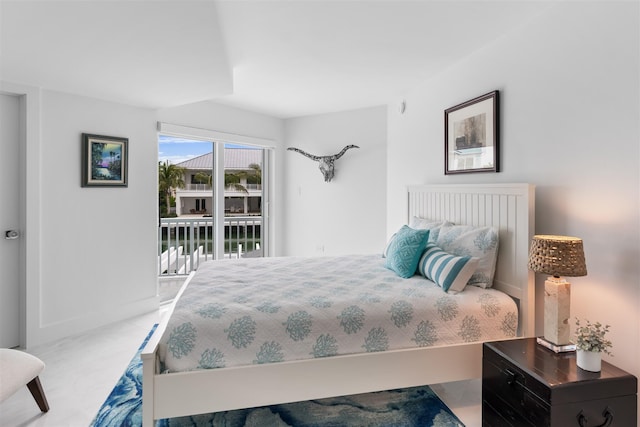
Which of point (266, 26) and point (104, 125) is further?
point (104, 125)

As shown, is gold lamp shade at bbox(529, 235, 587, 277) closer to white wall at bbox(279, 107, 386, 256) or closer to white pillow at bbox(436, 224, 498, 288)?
white pillow at bbox(436, 224, 498, 288)

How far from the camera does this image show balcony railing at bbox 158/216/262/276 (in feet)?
15.9

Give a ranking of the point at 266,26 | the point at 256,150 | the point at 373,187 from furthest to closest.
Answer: the point at 256,150 < the point at 373,187 < the point at 266,26

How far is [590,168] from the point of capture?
201 centimetres

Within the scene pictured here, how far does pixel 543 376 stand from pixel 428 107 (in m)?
2.76

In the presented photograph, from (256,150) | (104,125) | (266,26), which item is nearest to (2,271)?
(104,125)

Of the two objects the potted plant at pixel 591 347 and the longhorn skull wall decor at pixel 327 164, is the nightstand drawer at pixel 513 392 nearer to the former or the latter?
the potted plant at pixel 591 347

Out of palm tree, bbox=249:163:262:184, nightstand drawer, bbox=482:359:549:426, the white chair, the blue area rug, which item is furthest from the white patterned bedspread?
palm tree, bbox=249:163:262:184

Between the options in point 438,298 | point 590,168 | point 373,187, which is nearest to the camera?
point 590,168

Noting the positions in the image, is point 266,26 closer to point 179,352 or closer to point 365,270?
point 365,270

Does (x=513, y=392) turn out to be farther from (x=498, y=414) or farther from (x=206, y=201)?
(x=206, y=201)

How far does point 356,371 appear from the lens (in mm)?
1986

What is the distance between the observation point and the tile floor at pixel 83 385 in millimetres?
→ 2102

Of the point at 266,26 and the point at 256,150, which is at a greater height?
the point at 266,26
